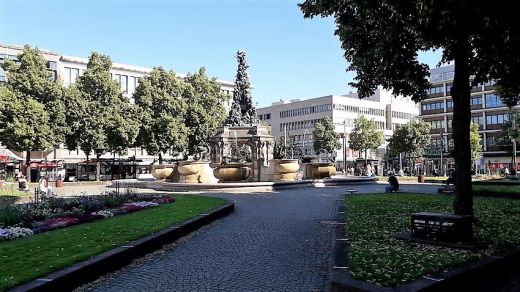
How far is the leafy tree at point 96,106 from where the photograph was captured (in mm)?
52594

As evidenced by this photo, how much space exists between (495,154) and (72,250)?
86.2 metres

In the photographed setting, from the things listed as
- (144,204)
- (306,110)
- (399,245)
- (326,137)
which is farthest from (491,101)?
(399,245)

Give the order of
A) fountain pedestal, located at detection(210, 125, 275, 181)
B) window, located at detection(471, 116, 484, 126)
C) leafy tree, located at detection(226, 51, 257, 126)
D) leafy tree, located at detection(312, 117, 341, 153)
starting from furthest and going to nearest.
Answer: window, located at detection(471, 116, 484, 126) → leafy tree, located at detection(312, 117, 341, 153) → leafy tree, located at detection(226, 51, 257, 126) → fountain pedestal, located at detection(210, 125, 275, 181)

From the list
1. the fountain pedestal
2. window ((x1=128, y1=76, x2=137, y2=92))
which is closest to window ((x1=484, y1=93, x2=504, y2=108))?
the fountain pedestal

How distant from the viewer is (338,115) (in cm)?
10225

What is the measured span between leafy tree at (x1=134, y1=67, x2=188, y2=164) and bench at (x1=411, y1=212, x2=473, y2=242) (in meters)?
52.7

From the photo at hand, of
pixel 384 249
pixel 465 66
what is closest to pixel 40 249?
pixel 384 249

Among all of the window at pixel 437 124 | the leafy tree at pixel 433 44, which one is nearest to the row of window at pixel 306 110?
the window at pixel 437 124

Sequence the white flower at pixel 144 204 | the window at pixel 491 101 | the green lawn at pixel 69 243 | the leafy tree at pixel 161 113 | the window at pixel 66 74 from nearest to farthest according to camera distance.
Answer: the green lawn at pixel 69 243 < the white flower at pixel 144 204 < the leafy tree at pixel 161 113 < the window at pixel 491 101 < the window at pixel 66 74

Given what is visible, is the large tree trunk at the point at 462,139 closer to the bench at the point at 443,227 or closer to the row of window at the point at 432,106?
the bench at the point at 443,227

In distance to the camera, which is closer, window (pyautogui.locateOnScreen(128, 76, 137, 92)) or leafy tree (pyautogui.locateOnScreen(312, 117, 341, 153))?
leafy tree (pyautogui.locateOnScreen(312, 117, 341, 153))

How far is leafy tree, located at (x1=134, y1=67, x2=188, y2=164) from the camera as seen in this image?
197ft

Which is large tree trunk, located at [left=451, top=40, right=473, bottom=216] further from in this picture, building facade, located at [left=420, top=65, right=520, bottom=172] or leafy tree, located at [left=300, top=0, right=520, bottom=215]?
building facade, located at [left=420, top=65, right=520, bottom=172]

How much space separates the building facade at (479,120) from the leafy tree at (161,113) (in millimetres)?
41995
